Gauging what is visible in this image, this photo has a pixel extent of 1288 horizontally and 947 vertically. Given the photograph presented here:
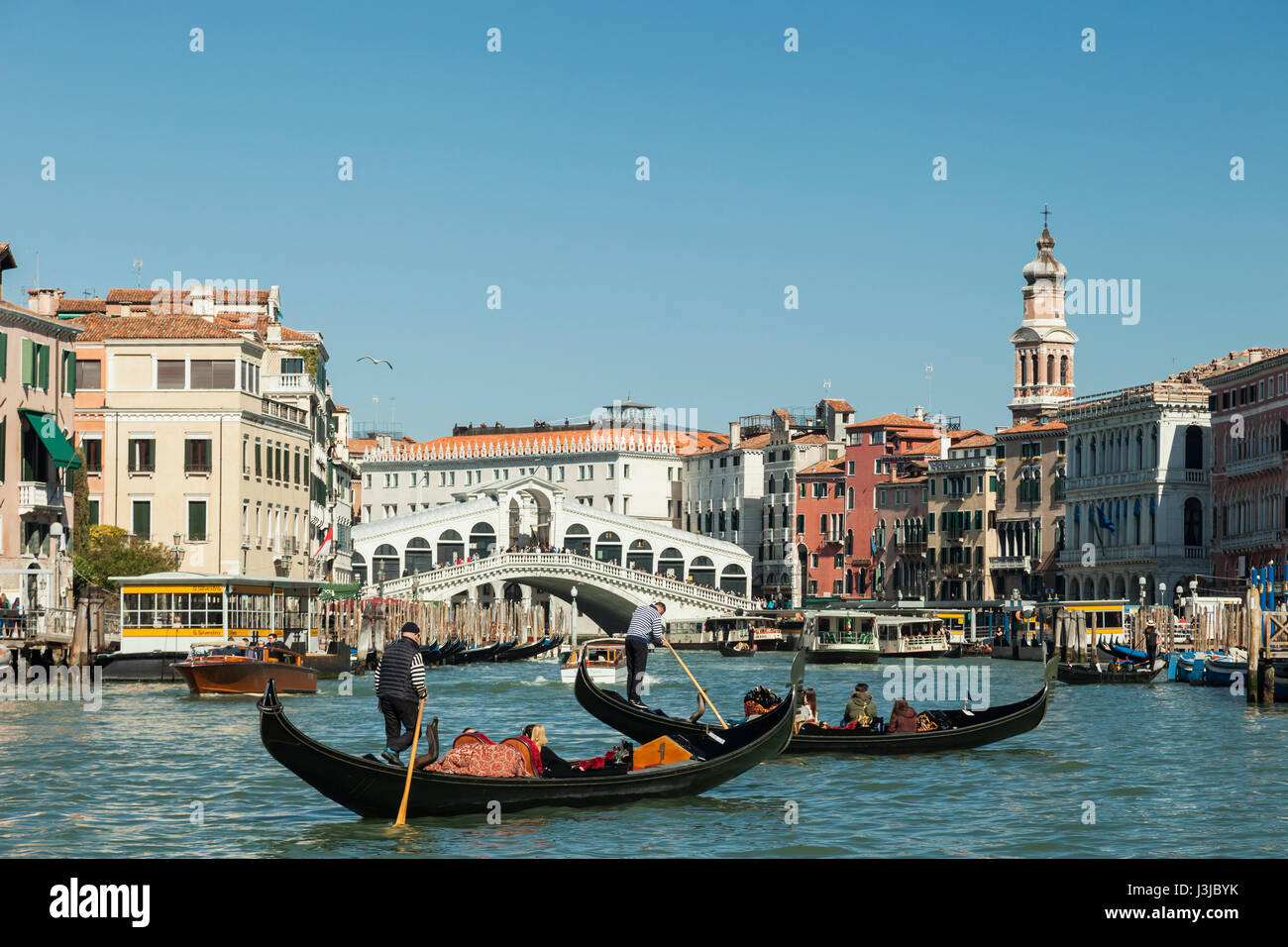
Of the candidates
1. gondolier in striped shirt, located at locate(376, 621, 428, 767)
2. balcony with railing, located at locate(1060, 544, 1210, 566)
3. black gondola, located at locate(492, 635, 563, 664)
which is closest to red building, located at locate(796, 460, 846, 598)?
balcony with railing, located at locate(1060, 544, 1210, 566)

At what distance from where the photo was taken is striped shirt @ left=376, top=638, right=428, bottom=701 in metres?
12.1

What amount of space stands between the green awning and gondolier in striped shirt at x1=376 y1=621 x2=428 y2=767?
21.0m

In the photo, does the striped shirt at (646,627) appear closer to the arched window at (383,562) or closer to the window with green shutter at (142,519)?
the window with green shutter at (142,519)

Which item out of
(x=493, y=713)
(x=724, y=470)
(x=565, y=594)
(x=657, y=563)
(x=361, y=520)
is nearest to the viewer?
(x=493, y=713)

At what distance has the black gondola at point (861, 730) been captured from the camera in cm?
1596

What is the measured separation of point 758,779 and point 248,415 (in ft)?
84.0

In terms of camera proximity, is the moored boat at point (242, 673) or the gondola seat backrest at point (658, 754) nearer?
the gondola seat backrest at point (658, 754)

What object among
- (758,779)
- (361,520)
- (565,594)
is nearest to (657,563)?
(565,594)

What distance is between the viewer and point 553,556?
198 ft

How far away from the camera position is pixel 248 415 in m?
39.6

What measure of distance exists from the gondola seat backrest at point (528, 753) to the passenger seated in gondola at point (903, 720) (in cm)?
544

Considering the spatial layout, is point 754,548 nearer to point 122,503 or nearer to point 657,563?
point 657,563

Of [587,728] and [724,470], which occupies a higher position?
[724,470]

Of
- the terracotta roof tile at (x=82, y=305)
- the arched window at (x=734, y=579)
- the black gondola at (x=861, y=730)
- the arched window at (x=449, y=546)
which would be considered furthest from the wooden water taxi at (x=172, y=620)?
the arched window at (x=734, y=579)
